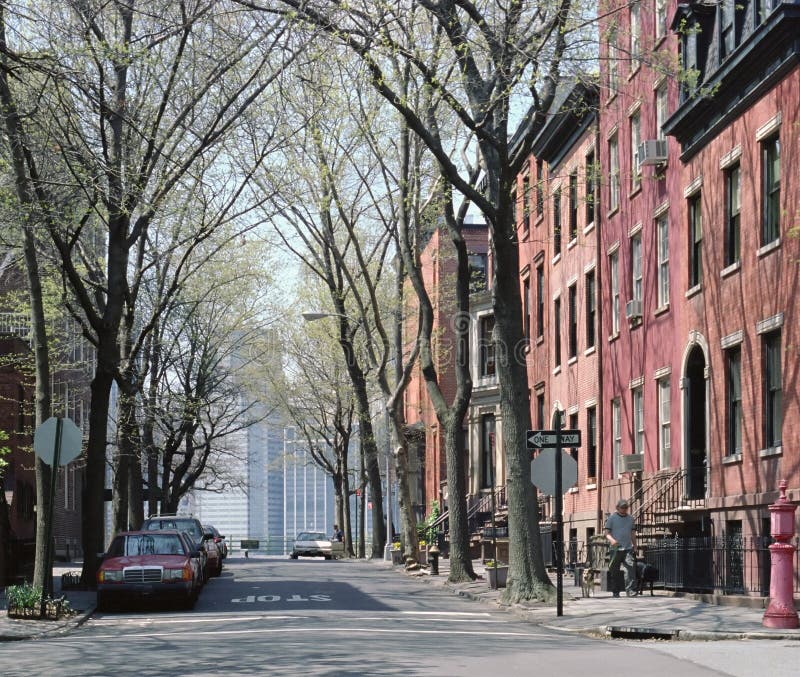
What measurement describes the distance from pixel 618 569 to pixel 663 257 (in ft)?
28.5

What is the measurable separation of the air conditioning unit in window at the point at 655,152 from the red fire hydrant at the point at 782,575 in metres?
14.0

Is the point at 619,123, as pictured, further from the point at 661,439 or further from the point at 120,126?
the point at 120,126

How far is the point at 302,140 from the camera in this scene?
123 ft

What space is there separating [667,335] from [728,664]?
57.9 ft

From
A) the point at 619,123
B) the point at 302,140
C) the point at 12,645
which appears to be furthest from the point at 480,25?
the point at 302,140

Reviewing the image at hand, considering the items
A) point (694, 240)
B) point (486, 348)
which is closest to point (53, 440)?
point (694, 240)

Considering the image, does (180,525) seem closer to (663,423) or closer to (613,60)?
(663,423)

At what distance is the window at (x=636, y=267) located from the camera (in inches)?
1308

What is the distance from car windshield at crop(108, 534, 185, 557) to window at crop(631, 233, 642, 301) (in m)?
13.2

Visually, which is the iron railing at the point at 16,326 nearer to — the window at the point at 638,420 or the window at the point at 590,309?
the window at the point at 590,309

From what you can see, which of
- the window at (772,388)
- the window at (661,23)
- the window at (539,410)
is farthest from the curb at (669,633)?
the window at (539,410)

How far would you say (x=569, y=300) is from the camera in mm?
40844

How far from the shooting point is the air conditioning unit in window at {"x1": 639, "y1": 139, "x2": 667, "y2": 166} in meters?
30.5

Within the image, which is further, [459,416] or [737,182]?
[459,416]
